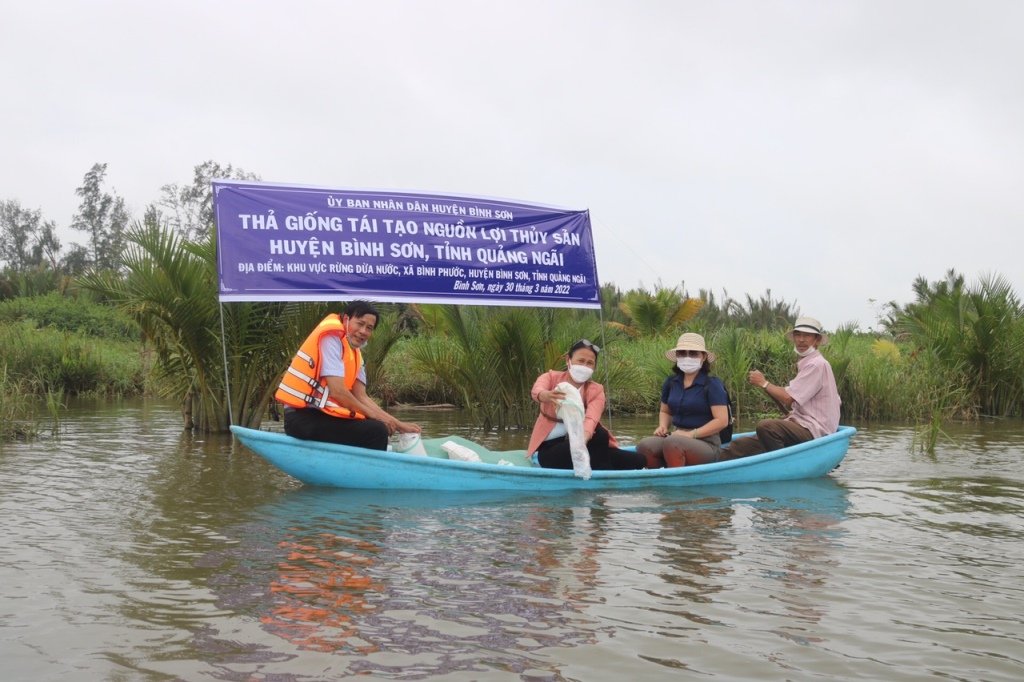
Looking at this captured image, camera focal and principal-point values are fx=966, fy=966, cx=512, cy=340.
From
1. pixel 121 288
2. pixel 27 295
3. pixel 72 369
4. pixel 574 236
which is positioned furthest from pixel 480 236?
pixel 27 295

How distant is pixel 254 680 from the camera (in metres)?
3.65

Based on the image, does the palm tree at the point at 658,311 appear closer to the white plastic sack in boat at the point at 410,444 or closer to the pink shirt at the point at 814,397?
the pink shirt at the point at 814,397

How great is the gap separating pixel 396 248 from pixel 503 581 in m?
6.24

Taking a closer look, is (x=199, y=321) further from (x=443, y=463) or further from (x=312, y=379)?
(x=443, y=463)

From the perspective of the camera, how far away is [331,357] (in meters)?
8.12

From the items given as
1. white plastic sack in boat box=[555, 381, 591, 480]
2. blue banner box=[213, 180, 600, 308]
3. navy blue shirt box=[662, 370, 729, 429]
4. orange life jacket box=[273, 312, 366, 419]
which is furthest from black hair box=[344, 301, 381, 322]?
navy blue shirt box=[662, 370, 729, 429]

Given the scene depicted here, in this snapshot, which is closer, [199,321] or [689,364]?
[689,364]

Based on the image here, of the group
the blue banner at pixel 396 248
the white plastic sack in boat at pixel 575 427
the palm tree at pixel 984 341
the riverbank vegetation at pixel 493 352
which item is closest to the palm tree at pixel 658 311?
the riverbank vegetation at pixel 493 352

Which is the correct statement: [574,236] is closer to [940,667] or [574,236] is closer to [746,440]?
[746,440]

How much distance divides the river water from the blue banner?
2369 millimetres

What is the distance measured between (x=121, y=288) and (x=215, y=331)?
124cm

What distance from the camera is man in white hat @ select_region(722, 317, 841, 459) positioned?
930cm

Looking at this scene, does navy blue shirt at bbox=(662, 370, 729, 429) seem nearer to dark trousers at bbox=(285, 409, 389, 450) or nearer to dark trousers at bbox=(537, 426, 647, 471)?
dark trousers at bbox=(537, 426, 647, 471)

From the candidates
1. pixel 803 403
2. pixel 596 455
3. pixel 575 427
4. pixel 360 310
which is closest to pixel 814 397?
pixel 803 403
